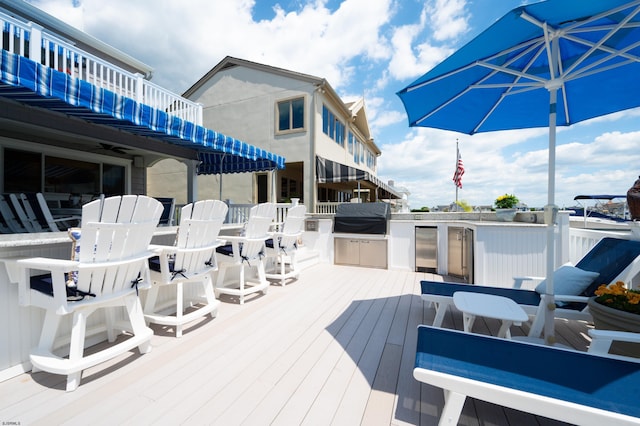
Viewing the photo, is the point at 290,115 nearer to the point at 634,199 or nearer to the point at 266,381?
the point at 634,199

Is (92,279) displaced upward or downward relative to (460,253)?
upward

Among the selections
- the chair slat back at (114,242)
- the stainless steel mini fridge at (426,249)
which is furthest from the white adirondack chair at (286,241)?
the stainless steel mini fridge at (426,249)

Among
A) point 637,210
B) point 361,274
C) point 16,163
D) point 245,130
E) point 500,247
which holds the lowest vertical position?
point 361,274

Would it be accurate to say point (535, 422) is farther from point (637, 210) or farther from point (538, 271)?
point (538, 271)

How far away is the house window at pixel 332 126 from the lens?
9187mm

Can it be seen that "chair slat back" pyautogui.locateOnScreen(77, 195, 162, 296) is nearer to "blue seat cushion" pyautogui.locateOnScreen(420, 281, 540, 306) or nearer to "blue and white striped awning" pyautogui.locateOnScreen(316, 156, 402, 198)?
"blue seat cushion" pyautogui.locateOnScreen(420, 281, 540, 306)

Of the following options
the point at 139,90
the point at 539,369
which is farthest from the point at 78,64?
the point at 539,369

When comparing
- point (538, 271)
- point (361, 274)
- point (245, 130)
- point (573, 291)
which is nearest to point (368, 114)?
point (245, 130)

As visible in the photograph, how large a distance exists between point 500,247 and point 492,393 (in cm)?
346

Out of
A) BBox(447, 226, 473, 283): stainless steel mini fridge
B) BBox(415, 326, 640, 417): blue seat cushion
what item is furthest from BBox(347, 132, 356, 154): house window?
BBox(415, 326, 640, 417): blue seat cushion

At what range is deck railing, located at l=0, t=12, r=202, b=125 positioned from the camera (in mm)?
3715

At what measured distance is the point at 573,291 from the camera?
2.59 metres

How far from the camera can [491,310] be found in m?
2.07

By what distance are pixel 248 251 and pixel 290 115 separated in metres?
6.33
